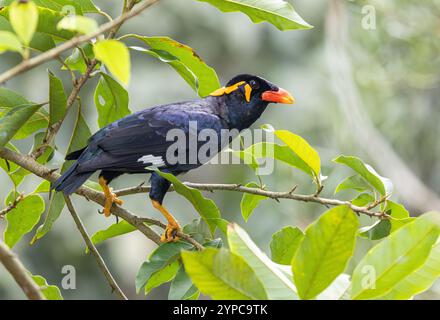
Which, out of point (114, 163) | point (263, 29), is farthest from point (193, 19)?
point (114, 163)

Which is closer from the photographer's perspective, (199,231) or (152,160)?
(199,231)

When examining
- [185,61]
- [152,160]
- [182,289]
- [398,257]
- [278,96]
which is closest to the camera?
[398,257]

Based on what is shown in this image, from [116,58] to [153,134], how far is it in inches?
68.1

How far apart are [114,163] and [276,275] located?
1462mm

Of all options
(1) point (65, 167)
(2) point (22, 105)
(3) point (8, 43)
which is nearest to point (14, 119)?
(2) point (22, 105)

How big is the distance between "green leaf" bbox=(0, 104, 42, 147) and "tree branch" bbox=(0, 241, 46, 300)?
0.87 metres

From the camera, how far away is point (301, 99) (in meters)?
13.4

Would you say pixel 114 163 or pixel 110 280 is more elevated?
pixel 114 163

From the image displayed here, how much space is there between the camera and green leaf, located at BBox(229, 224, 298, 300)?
4.87 feet

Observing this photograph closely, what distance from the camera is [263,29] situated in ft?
48.5

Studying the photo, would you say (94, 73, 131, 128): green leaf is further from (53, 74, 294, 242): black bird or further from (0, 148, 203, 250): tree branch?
(0, 148, 203, 250): tree branch

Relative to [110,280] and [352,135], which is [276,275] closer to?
[110,280]

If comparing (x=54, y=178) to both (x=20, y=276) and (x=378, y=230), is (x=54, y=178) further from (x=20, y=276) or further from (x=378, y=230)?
(x=20, y=276)

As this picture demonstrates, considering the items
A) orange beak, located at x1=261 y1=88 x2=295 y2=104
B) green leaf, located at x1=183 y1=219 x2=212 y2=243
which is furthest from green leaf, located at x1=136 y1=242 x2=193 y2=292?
orange beak, located at x1=261 y1=88 x2=295 y2=104
